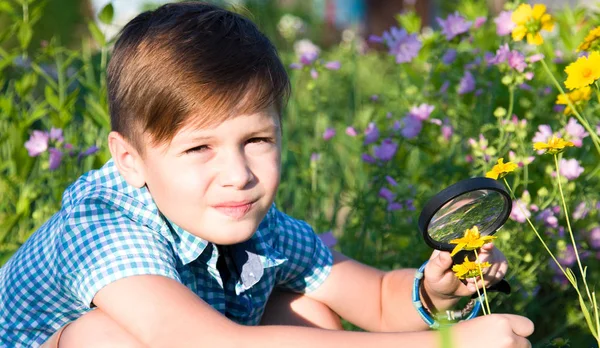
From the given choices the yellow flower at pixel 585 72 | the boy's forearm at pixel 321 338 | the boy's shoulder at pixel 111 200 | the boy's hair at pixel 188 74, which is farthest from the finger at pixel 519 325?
the boy's shoulder at pixel 111 200

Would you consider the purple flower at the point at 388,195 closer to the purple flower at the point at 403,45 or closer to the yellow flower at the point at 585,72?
the purple flower at the point at 403,45

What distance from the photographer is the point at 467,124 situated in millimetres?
2600

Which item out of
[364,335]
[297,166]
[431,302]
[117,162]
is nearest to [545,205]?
[431,302]

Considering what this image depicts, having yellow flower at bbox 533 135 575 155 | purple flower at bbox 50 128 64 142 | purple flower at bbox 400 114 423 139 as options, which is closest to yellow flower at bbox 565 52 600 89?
yellow flower at bbox 533 135 575 155

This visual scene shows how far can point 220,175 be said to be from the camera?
5.19 feet

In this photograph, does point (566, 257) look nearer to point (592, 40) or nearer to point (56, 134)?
point (592, 40)

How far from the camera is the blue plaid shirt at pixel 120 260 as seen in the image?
160 centimetres

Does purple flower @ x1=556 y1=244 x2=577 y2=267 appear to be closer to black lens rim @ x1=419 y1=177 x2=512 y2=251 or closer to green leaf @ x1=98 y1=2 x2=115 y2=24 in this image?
black lens rim @ x1=419 y1=177 x2=512 y2=251

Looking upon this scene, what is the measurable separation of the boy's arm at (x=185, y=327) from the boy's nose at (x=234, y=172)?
0.19 metres

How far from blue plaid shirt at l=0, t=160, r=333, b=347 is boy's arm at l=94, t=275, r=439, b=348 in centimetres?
4

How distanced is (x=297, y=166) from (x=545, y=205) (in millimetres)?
1223

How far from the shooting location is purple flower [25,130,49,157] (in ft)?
7.93

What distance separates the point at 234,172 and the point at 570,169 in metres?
0.93

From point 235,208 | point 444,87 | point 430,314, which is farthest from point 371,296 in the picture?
point 444,87
